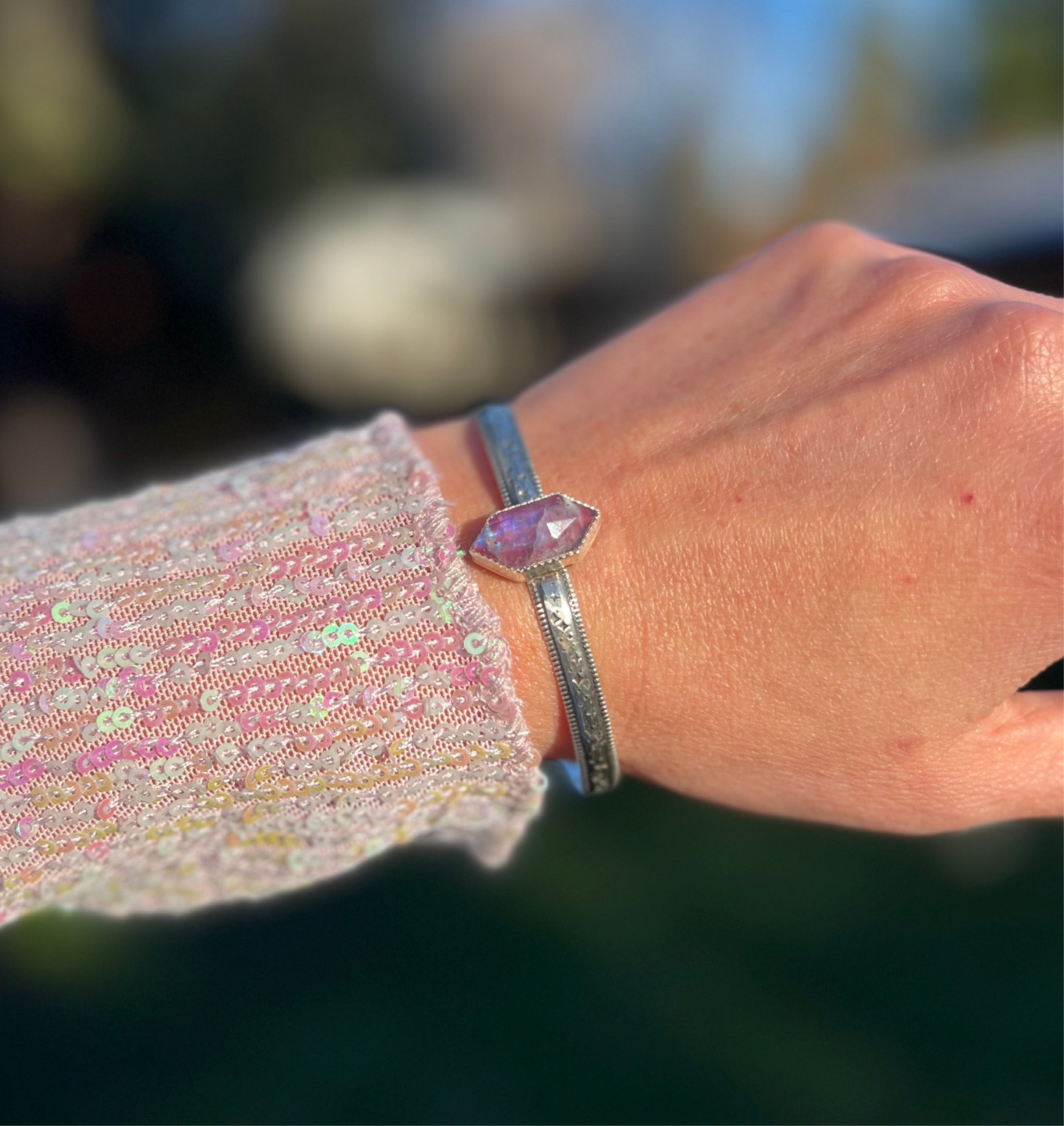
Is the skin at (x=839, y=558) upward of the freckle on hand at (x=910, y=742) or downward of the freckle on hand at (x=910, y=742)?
upward

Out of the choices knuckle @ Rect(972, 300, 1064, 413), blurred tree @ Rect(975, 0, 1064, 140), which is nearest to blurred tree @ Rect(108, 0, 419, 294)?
knuckle @ Rect(972, 300, 1064, 413)

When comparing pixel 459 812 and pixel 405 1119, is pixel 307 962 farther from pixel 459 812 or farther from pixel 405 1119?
pixel 459 812

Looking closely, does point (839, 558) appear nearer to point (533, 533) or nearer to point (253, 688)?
point (533, 533)

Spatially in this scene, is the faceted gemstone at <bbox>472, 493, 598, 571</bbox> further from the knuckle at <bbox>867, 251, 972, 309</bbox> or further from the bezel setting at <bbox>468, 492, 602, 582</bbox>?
the knuckle at <bbox>867, 251, 972, 309</bbox>

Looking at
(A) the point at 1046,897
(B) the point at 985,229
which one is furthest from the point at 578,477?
(A) the point at 1046,897

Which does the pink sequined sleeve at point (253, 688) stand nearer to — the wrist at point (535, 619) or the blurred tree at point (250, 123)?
the wrist at point (535, 619)

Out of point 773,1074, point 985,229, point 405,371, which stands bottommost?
point 773,1074

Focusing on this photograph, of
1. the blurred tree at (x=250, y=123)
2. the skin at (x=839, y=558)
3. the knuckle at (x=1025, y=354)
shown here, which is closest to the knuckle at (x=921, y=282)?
the skin at (x=839, y=558)
